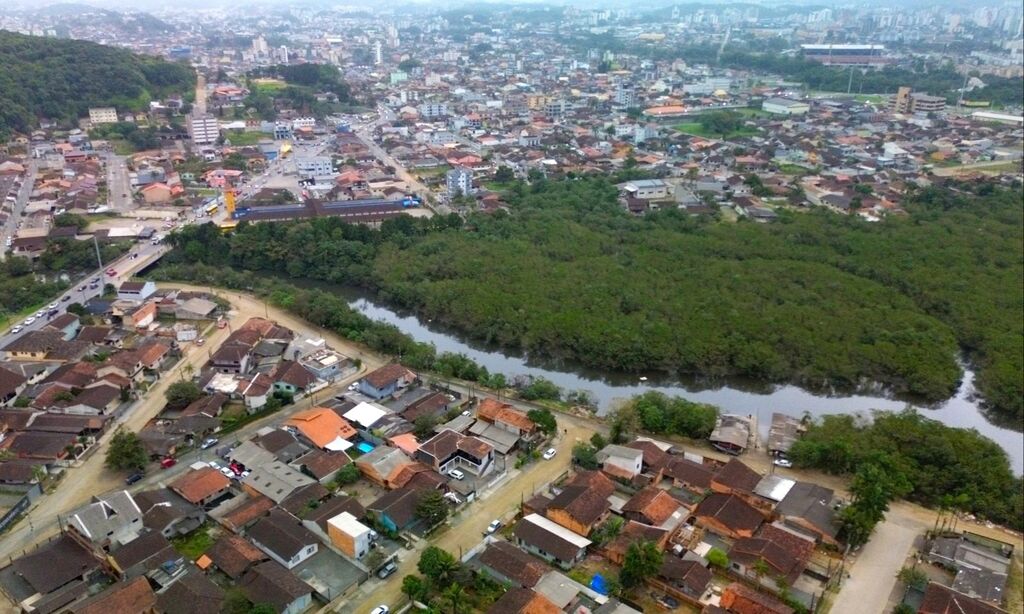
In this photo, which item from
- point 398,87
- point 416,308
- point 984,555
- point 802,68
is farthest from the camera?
point 802,68

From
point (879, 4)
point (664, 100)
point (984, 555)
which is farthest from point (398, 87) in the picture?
point (879, 4)

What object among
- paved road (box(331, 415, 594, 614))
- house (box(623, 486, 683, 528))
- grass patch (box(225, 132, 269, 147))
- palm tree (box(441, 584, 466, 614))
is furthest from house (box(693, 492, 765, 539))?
grass patch (box(225, 132, 269, 147))

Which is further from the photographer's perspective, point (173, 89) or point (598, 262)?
point (173, 89)

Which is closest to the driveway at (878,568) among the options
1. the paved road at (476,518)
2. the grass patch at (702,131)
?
the paved road at (476,518)

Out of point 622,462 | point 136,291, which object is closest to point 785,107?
point 622,462

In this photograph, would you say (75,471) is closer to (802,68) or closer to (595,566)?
(595,566)

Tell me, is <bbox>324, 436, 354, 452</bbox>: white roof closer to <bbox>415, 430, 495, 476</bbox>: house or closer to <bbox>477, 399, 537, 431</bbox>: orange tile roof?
<bbox>415, 430, 495, 476</bbox>: house

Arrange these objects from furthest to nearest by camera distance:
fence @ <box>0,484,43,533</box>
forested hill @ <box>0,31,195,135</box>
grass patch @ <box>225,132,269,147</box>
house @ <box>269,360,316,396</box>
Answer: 1. grass patch @ <box>225,132,269,147</box>
2. forested hill @ <box>0,31,195,135</box>
3. house @ <box>269,360,316,396</box>
4. fence @ <box>0,484,43,533</box>
